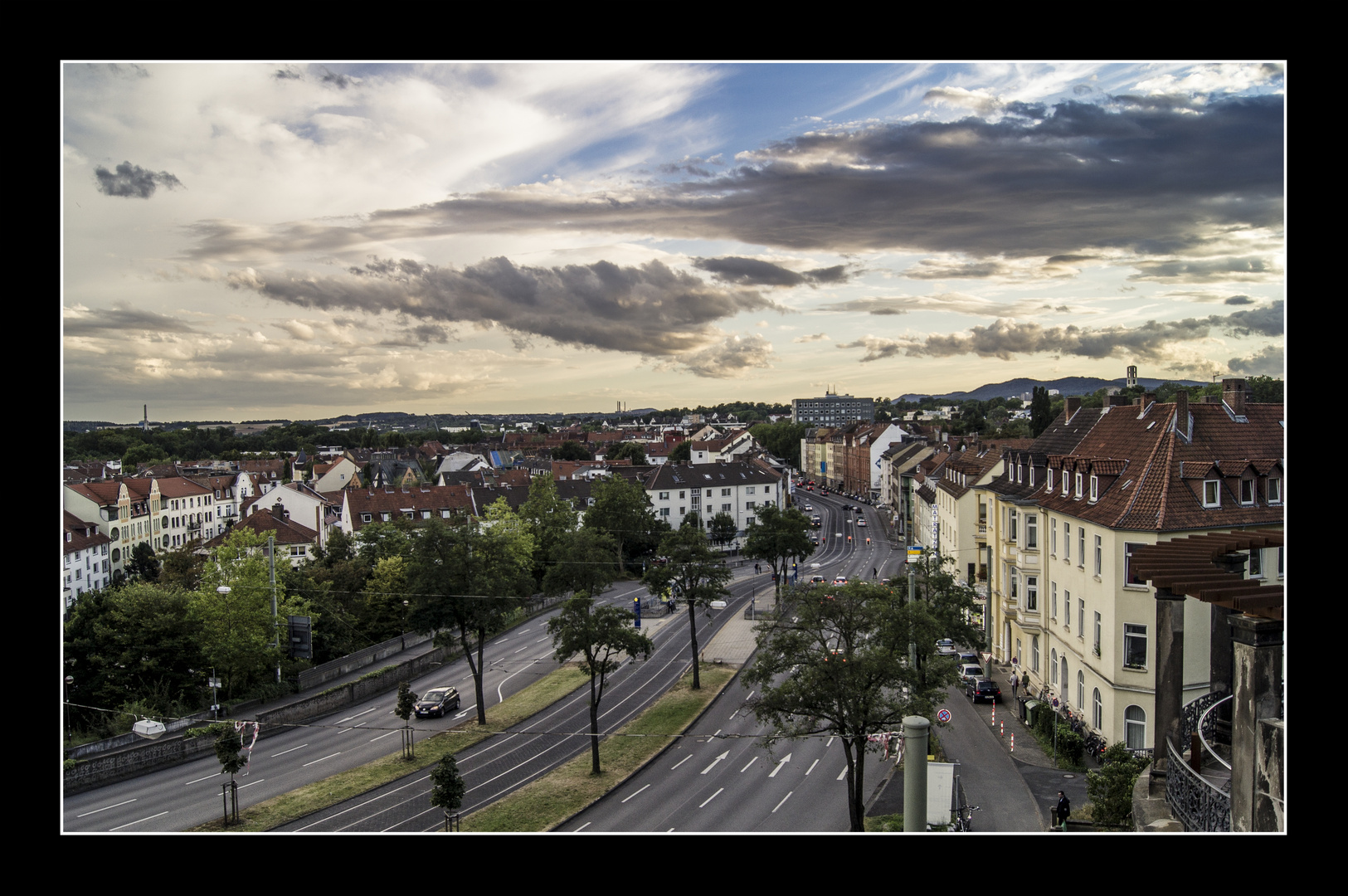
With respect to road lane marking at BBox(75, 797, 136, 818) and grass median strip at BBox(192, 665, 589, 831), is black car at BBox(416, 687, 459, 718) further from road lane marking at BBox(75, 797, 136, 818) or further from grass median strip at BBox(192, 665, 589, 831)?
road lane marking at BBox(75, 797, 136, 818)

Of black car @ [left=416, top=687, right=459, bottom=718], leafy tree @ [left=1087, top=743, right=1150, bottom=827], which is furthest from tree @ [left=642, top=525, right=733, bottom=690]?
leafy tree @ [left=1087, top=743, right=1150, bottom=827]

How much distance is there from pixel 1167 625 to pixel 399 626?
36.4 meters

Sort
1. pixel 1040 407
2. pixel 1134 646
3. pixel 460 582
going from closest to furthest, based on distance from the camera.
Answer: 1. pixel 1134 646
2. pixel 460 582
3. pixel 1040 407

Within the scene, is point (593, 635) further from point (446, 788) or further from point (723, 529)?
point (723, 529)

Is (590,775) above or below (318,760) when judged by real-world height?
above

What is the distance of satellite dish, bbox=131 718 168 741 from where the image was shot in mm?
23458

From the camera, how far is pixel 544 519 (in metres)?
57.4

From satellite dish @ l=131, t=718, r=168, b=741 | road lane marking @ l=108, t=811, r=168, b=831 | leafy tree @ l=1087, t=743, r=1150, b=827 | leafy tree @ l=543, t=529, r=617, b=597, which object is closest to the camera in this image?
leafy tree @ l=1087, t=743, r=1150, b=827

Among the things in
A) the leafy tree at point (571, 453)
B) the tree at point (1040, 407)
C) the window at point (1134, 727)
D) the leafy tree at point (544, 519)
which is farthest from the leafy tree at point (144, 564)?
the tree at point (1040, 407)

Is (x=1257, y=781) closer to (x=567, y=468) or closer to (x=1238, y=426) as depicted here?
(x=1238, y=426)

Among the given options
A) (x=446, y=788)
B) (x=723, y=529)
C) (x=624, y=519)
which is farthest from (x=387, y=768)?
(x=723, y=529)

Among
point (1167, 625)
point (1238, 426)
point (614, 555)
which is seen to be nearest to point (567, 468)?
point (614, 555)

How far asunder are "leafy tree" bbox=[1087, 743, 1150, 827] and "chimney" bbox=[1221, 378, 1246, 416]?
1357 centimetres

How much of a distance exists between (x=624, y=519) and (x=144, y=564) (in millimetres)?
34461
